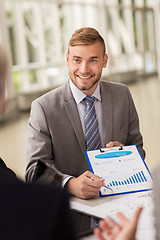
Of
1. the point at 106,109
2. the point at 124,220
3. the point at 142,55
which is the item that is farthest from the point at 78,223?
the point at 142,55

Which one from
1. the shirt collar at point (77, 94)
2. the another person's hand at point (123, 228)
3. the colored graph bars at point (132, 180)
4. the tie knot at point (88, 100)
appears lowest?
the colored graph bars at point (132, 180)

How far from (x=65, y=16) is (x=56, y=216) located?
14.1 m

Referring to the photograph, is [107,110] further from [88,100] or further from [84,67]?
[84,67]

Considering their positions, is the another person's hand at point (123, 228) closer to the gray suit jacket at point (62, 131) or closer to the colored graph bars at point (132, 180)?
the colored graph bars at point (132, 180)

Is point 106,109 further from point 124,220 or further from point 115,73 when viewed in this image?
point 115,73

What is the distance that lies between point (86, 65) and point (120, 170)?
0.70m

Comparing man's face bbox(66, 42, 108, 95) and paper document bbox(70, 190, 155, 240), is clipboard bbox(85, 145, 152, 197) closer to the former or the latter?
paper document bbox(70, 190, 155, 240)

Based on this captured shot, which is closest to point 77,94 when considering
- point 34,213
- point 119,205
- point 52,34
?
point 119,205

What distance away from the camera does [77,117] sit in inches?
89.0

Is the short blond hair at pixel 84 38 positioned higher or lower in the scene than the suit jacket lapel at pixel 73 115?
higher

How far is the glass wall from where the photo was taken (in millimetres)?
11602

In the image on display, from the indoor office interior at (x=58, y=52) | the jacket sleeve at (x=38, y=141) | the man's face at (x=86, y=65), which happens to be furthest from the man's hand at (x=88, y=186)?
the indoor office interior at (x=58, y=52)

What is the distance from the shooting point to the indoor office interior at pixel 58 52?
7660 millimetres

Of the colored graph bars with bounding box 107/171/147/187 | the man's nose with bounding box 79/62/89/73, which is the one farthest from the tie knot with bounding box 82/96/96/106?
the colored graph bars with bounding box 107/171/147/187
